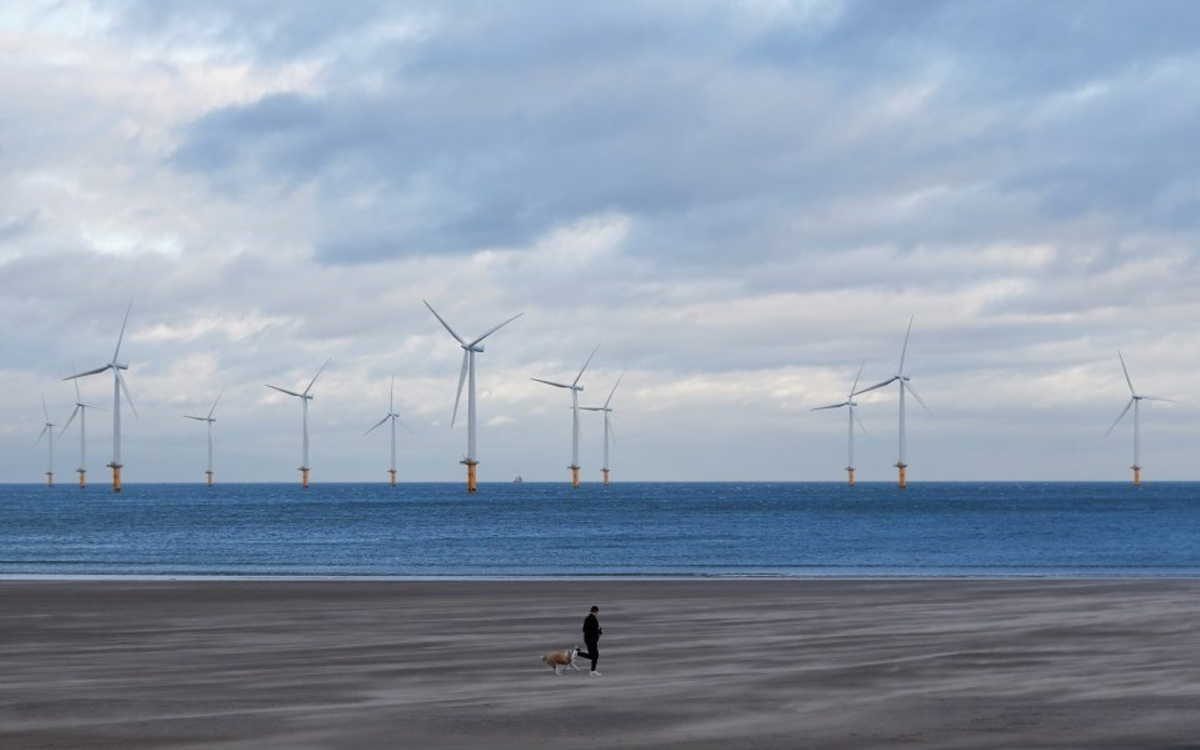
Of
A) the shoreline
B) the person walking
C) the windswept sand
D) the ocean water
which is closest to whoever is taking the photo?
the windswept sand

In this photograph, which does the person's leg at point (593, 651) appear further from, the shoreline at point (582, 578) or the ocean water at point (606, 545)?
the ocean water at point (606, 545)

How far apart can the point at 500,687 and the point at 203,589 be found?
37633mm

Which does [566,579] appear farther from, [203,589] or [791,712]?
[791,712]

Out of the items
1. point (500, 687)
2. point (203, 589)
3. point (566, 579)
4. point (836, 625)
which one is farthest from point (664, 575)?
point (500, 687)

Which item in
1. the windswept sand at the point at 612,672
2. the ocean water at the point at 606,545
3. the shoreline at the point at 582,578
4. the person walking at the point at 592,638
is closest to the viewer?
the windswept sand at the point at 612,672

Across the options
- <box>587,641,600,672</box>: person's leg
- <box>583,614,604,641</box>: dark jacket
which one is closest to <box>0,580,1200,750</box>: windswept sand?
<box>587,641,600,672</box>: person's leg

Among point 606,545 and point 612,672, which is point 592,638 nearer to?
point 612,672

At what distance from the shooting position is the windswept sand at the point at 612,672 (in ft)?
91.2

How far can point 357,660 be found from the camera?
129 feet

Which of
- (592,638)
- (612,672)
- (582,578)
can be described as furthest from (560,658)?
(582,578)

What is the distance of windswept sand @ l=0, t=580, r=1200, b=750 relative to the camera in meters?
27.8

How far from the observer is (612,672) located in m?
36.7

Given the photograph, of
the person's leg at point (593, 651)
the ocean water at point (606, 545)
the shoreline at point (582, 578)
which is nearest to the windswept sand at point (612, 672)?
the person's leg at point (593, 651)

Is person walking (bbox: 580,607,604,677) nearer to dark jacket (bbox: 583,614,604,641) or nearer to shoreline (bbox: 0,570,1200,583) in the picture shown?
dark jacket (bbox: 583,614,604,641)
